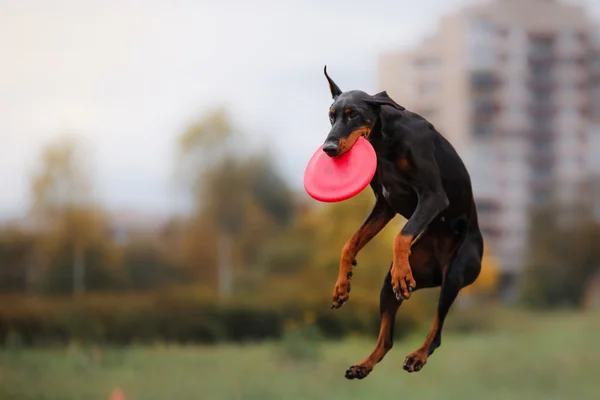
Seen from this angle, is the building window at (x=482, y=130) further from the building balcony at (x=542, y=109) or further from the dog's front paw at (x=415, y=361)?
the dog's front paw at (x=415, y=361)

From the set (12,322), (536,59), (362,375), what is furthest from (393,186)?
(536,59)

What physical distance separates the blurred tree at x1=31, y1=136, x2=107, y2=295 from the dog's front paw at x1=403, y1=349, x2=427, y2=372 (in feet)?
82.3

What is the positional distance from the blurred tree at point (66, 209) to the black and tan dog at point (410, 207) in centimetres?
2489

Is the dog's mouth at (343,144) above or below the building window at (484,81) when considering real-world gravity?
below

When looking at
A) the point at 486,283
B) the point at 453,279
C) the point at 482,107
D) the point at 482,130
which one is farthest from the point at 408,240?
the point at 482,107

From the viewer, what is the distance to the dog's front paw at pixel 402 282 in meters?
3.61

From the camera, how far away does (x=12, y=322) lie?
2906cm

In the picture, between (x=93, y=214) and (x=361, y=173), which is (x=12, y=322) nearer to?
(x=93, y=214)

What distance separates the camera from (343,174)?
371 centimetres

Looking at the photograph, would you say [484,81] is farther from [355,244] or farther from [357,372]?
[357,372]

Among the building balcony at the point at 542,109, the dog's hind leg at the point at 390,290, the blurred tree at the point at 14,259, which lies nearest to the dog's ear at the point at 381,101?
the dog's hind leg at the point at 390,290

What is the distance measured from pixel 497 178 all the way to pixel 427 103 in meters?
8.34

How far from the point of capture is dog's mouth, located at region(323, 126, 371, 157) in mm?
3656

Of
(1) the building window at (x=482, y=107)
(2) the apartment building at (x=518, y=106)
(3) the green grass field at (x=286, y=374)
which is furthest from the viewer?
(1) the building window at (x=482, y=107)
